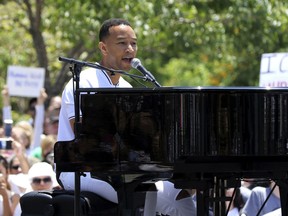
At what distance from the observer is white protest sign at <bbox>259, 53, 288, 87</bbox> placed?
11.9 meters

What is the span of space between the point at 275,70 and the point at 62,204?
534cm

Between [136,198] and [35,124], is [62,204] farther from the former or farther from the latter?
[35,124]

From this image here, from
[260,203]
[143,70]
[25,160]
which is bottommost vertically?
[260,203]

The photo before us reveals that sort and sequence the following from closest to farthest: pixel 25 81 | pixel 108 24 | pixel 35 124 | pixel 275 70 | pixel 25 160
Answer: pixel 108 24
pixel 25 160
pixel 275 70
pixel 35 124
pixel 25 81

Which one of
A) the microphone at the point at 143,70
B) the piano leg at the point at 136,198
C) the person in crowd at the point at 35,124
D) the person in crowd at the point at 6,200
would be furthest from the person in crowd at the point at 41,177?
the person in crowd at the point at 35,124

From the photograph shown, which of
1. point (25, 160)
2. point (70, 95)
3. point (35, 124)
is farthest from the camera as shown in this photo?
point (35, 124)

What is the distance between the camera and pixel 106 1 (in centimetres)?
1566

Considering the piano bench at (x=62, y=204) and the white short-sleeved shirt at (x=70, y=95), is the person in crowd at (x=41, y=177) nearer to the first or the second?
the piano bench at (x=62, y=204)

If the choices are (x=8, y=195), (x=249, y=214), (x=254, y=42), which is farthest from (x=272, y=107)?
(x=254, y=42)

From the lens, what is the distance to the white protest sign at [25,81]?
1508 cm

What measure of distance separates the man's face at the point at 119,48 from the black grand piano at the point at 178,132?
101 cm

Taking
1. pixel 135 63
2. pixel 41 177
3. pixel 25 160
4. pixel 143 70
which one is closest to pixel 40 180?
pixel 41 177

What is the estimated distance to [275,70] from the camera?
39.4ft

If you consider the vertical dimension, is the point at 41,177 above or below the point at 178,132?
below
